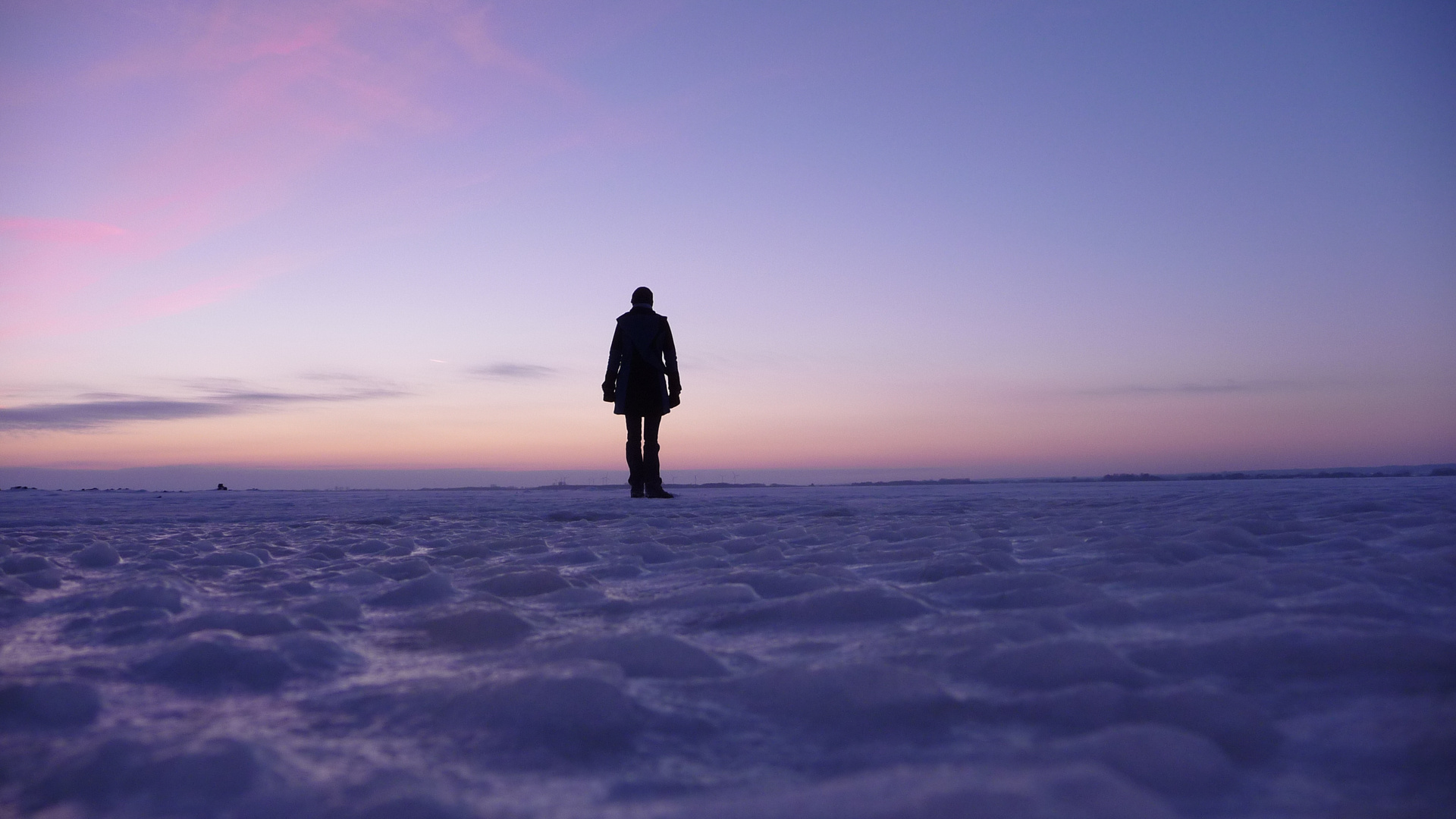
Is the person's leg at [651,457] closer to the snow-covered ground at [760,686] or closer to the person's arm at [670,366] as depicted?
the person's arm at [670,366]

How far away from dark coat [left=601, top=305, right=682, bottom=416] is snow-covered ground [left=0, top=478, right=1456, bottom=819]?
17.1 feet

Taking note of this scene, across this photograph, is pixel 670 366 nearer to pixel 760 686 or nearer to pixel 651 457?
pixel 651 457

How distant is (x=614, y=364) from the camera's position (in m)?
8.27

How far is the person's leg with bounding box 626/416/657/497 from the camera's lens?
8.31m

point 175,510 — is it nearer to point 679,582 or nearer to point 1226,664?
point 679,582

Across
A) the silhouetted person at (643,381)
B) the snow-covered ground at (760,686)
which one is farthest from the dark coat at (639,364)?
the snow-covered ground at (760,686)

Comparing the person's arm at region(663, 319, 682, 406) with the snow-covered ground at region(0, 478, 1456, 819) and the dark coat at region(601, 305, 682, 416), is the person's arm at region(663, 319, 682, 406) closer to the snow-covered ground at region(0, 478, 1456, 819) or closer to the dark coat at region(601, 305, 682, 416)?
the dark coat at region(601, 305, 682, 416)

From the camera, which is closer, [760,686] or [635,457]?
[760,686]

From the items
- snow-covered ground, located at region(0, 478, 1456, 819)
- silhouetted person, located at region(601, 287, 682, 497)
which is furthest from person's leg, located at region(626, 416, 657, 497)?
snow-covered ground, located at region(0, 478, 1456, 819)

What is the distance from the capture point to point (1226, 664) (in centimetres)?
141

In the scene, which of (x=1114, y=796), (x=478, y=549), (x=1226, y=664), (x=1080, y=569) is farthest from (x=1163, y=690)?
(x=478, y=549)

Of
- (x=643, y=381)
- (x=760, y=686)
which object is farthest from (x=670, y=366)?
(x=760, y=686)

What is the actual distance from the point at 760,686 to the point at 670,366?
706 cm

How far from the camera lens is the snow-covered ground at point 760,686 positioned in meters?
0.99
